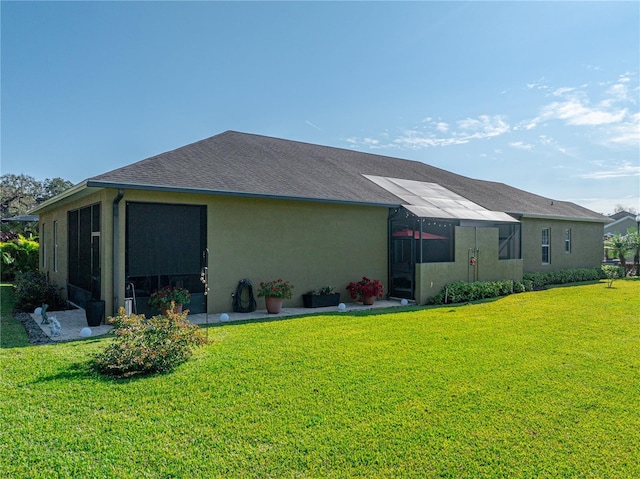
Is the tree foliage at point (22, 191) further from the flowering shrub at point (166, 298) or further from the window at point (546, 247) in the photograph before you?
the window at point (546, 247)

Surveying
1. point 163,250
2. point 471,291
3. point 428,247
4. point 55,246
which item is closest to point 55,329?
point 163,250

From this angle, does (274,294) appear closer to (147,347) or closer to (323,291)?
(323,291)

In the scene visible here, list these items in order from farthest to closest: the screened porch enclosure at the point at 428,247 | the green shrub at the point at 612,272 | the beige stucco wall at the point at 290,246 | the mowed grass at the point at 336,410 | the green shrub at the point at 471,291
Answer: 1. the green shrub at the point at 612,272
2. the screened porch enclosure at the point at 428,247
3. the green shrub at the point at 471,291
4. the beige stucco wall at the point at 290,246
5. the mowed grass at the point at 336,410

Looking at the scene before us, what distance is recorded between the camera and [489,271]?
1441 centimetres

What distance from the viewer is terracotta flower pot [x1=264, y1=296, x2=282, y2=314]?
1046 cm

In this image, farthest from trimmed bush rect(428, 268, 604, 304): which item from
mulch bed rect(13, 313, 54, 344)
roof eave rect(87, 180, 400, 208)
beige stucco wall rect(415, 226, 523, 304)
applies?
mulch bed rect(13, 313, 54, 344)

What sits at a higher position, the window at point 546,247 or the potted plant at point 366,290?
the window at point 546,247

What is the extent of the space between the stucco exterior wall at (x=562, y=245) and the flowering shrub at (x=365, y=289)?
369 inches

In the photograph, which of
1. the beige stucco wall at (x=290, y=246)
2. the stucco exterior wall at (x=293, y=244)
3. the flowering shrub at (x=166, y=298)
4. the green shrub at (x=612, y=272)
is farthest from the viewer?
the green shrub at (x=612, y=272)

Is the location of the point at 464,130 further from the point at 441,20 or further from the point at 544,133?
the point at 441,20

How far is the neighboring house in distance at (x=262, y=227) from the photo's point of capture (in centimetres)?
949

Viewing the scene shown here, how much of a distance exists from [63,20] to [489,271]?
1515 centimetres

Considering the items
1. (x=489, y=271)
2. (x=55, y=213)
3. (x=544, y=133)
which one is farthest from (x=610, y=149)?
(x=55, y=213)

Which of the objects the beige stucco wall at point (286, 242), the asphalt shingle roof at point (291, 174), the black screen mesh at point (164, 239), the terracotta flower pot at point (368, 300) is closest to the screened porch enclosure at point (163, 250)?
the black screen mesh at point (164, 239)
